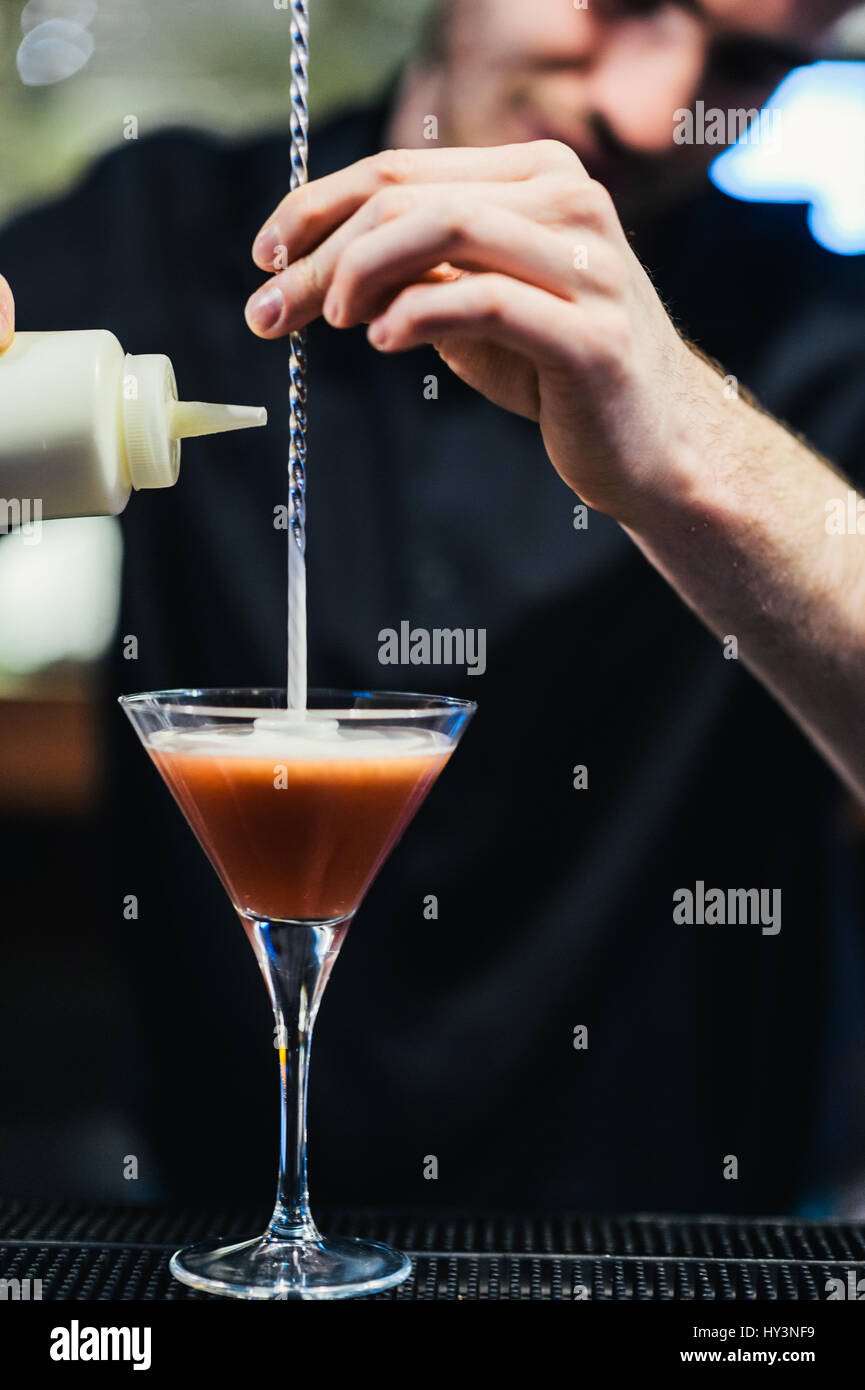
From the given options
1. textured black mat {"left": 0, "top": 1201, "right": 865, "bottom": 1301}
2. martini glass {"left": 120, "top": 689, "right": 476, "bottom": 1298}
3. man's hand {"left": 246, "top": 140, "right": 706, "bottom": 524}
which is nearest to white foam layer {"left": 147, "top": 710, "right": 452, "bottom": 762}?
martini glass {"left": 120, "top": 689, "right": 476, "bottom": 1298}

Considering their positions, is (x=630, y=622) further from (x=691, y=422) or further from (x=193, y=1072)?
(x=193, y=1072)

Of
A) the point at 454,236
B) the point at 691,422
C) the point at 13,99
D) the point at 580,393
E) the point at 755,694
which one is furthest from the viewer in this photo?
the point at 13,99

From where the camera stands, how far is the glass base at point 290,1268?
1.08 m

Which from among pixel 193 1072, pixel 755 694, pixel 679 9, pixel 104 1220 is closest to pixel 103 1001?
pixel 193 1072

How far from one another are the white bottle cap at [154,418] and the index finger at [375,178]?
15 cm

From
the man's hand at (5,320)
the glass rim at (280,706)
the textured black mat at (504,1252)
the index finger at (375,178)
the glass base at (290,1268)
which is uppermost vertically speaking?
the index finger at (375,178)

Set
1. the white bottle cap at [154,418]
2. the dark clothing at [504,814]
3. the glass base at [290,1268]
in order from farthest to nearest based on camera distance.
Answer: the dark clothing at [504,814] < the white bottle cap at [154,418] < the glass base at [290,1268]

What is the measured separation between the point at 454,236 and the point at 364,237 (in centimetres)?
7

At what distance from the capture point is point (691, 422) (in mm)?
1427

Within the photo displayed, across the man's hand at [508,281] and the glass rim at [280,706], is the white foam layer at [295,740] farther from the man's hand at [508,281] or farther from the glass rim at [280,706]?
the man's hand at [508,281]

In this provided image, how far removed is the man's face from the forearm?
771mm

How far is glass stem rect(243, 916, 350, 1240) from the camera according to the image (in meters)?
1.20

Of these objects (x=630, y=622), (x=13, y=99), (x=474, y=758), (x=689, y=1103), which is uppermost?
(x=13, y=99)

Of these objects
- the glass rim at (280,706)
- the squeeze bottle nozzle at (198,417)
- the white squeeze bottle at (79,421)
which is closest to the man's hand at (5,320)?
the white squeeze bottle at (79,421)
